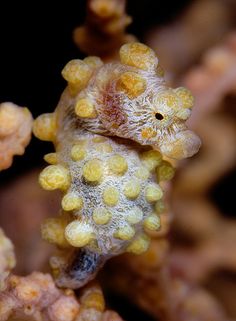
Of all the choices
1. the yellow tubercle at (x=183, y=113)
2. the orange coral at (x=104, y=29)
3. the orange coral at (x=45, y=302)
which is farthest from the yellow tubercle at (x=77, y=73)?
the orange coral at (x=45, y=302)

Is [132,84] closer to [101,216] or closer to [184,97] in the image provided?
[184,97]

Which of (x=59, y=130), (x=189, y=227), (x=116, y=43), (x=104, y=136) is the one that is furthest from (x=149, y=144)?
(x=189, y=227)

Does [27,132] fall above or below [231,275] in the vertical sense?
above

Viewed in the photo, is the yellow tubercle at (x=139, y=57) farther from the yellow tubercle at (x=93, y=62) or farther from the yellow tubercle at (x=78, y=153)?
the yellow tubercle at (x=78, y=153)

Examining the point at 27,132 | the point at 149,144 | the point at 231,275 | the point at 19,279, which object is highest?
the point at 149,144

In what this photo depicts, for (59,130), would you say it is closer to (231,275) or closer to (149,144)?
(149,144)

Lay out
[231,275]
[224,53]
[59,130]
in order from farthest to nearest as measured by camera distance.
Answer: [231,275] → [224,53] → [59,130]

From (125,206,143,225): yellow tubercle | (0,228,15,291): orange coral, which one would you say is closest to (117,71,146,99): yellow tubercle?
(125,206,143,225): yellow tubercle
